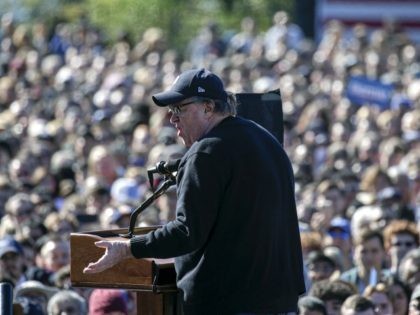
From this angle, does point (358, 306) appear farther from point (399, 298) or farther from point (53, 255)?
point (53, 255)

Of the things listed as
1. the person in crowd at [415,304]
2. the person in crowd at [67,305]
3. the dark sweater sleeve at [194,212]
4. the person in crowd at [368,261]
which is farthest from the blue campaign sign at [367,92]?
the dark sweater sleeve at [194,212]

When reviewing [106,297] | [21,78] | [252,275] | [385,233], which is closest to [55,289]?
[106,297]

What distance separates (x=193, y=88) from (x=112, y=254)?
0.78 m

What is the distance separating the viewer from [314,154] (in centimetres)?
1902

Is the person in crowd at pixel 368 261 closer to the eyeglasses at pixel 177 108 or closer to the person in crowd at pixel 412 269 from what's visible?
the person in crowd at pixel 412 269

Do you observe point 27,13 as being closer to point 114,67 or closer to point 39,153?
point 114,67

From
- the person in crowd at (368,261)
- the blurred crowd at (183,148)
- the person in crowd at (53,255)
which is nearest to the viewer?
the blurred crowd at (183,148)

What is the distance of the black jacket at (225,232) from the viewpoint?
679cm

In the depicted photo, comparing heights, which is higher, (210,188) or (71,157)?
(210,188)

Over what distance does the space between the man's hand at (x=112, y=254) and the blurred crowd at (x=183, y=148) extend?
1.60m

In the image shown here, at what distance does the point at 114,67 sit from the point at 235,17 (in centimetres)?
776

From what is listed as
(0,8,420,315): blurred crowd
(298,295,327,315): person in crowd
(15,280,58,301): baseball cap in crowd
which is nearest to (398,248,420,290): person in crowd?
(0,8,420,315): blurred crowd

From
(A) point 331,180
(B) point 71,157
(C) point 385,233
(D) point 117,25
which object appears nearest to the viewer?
(C) point 385,233

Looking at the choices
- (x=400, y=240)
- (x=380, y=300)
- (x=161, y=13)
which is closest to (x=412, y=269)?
(x=380, y=300)
